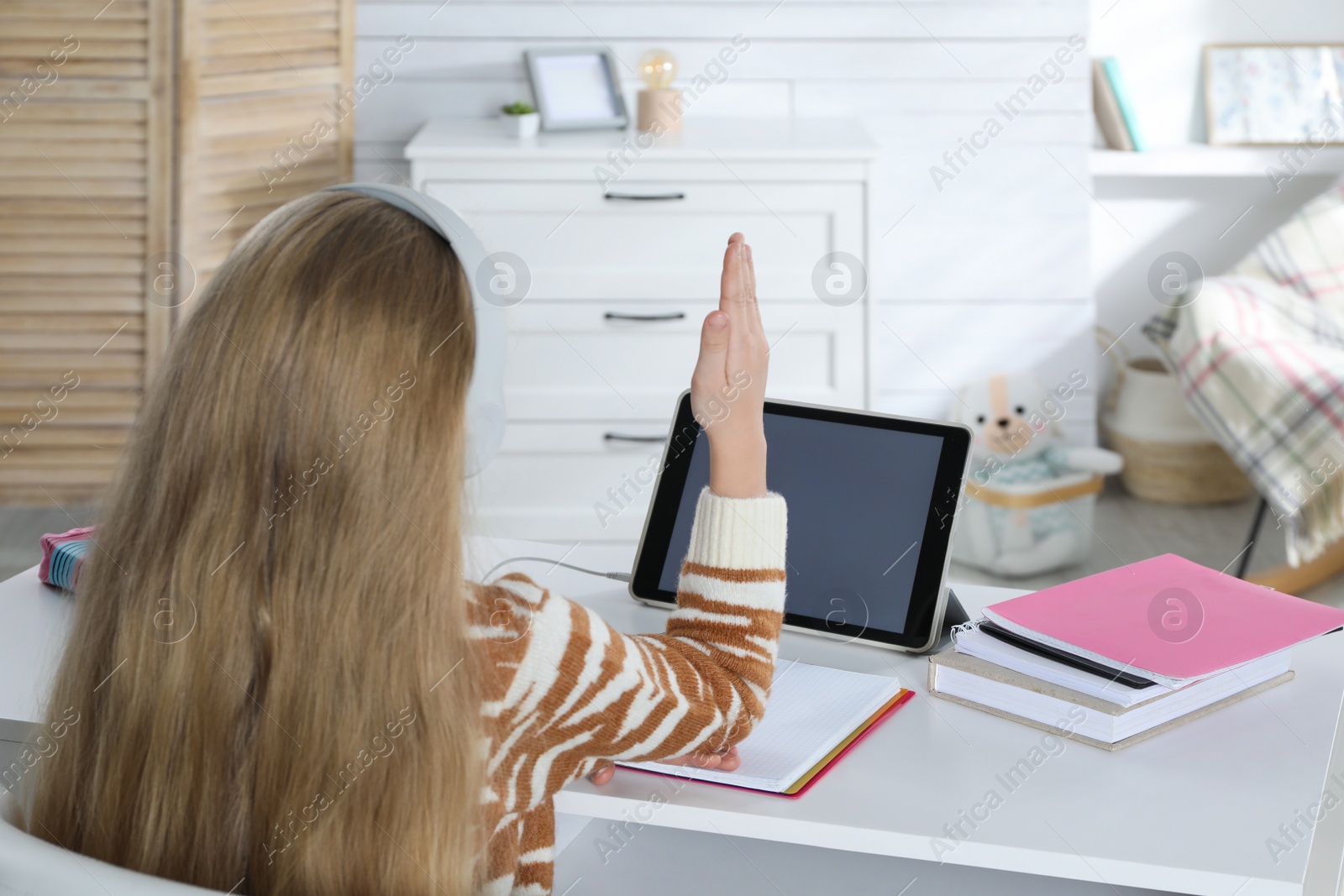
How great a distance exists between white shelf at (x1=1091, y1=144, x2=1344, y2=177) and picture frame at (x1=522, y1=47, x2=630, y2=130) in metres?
1.40

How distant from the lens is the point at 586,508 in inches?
116

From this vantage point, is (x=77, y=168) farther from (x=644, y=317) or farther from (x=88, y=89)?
(x=644, y=317)

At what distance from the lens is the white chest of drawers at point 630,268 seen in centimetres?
276

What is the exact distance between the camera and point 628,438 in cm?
288

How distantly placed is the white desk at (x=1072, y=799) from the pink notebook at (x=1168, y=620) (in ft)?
0.20

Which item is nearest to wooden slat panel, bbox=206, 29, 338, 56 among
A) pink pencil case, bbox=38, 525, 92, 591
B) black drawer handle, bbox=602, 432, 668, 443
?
black drawer handle, bbox=602, 432, 668, 443

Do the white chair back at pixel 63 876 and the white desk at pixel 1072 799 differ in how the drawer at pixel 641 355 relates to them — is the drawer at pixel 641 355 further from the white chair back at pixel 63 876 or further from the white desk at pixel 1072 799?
the white chair back at pixel 63 876

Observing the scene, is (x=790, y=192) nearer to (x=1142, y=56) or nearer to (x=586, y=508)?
(x=586, y=508)

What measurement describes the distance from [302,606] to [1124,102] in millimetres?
3247

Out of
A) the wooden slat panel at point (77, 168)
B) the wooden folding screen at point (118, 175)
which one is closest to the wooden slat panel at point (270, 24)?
the wooden folding screen at point (118, 175)

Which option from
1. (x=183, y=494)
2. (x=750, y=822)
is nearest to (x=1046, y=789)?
(x=750, y=822)

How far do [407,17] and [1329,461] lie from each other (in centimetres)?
245

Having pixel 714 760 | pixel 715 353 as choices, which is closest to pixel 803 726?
pixel 714 760

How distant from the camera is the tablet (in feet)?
3.76
